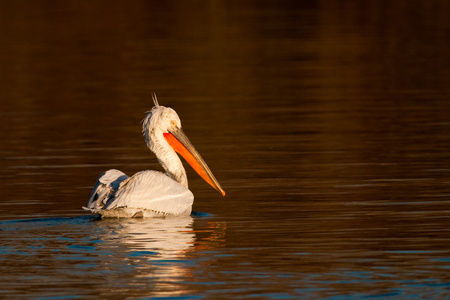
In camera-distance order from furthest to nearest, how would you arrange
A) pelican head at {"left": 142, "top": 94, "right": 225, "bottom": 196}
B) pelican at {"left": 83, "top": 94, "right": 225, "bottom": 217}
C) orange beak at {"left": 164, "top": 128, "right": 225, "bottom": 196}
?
orange beak at {"left": 164, "top": 128, "right": 225, "bottom": 196}
pelican head at {"left": 142, "top": 94, "right": 225, "bottom": 196}
pelican at {"left": 83, "top": 94, "right": 225, "bottom": 217}

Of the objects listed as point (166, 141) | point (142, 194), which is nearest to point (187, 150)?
point (166, 141)

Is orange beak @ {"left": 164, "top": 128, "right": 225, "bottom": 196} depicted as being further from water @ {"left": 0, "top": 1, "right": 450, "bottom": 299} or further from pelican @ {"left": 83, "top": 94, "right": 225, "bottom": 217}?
water @ {"left": 0, "top": 1, "right": 450, "bottom": 299}

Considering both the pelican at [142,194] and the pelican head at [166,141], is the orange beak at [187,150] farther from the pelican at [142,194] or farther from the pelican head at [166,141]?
the pelican at [142,194]

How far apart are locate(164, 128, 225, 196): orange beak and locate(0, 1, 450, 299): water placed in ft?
1.26

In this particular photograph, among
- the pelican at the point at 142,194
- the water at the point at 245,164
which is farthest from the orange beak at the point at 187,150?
the water at the point at 245,164

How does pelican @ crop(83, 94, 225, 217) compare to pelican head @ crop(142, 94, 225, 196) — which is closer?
pelican @ crop(83, 94, 225, 217)

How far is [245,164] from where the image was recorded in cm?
1349

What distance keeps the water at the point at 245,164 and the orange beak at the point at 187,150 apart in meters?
0.38

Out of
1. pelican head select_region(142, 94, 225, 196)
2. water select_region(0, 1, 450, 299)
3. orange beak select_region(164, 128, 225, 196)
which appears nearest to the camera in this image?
water select_region(0, 1, 450, 299)

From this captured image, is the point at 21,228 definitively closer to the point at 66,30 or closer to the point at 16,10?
the point at 66,30

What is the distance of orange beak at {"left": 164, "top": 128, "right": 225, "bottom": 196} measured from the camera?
11.6 m

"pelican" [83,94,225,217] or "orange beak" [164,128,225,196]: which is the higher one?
"orange beak" [164,128,225,196]

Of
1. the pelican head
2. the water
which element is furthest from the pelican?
the water

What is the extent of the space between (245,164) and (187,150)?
1825mm
